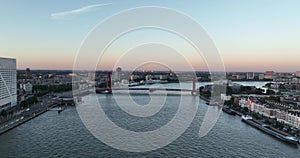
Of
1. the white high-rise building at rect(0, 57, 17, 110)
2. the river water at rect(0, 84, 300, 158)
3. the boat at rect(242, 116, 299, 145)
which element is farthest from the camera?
the white high-rise building at rect(0, 57, 17, 110)

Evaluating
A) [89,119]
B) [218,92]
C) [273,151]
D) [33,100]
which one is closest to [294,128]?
[273,151]

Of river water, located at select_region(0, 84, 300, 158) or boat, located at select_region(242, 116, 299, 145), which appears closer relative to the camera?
river water, located at select_region(0, 84, 300, 158)

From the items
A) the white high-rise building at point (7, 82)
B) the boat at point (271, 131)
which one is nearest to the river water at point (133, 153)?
the boat at point (271, 131)

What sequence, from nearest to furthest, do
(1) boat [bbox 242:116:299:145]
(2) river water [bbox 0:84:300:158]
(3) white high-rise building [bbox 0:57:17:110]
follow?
(2) river water [bbox 0:84:300:158]
(1) boat [bbox 242:116:299:145]
(3) white high-rise building [bbox 0:57:17:110]

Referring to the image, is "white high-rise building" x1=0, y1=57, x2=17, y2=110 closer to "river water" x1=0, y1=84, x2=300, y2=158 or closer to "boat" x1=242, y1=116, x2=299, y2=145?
"river water" x1=0, y1=84, x2=300, y2=158

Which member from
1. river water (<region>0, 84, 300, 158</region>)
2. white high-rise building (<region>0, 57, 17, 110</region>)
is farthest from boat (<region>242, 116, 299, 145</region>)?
white high-rise building (<region>0, 57, 17, 110</region>)

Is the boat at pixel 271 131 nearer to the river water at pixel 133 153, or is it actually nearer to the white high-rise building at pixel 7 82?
the river water at pixel 133 153
